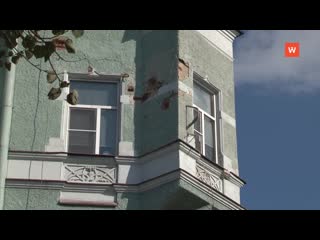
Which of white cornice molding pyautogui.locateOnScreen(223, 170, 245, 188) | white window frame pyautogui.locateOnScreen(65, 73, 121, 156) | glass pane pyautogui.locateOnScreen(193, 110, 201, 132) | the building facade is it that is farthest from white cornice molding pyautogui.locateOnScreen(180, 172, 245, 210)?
white window frame pyautogui.locateOnScreen(65, 73, 121, 156)

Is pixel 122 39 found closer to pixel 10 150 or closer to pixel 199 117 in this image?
pixel 199 117

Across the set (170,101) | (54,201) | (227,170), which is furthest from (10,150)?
(227,170)

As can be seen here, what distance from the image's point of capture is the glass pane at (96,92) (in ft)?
38.7

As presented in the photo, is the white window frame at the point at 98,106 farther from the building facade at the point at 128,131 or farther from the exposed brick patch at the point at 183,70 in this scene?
the exposed brick patch at the point at 183,70

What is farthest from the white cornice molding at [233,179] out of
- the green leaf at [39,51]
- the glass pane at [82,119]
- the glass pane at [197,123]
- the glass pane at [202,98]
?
the green leaf at [39,51]

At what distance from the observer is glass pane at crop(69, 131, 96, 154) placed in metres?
Answer: 11.4

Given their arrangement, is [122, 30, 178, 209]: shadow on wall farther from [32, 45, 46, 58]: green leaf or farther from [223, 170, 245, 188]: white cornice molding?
[32, 45, 46, 58]: green leaf

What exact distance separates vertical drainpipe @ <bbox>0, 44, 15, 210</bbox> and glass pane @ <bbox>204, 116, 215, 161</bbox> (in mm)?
3316

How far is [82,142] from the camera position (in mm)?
A: 11492

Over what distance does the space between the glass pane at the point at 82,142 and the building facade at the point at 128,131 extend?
16 mm

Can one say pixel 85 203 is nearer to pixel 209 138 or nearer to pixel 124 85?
pixel 124 85

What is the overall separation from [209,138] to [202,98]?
719 millimetres
